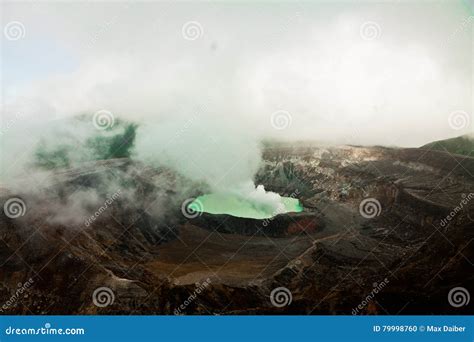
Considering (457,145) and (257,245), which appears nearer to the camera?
(457,145)

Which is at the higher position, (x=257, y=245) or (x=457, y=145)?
(x=457, y=145)

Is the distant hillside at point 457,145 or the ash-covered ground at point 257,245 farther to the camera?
the distant hillside at point 457,145

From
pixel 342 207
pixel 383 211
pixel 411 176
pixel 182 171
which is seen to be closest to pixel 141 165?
pixel 182 171

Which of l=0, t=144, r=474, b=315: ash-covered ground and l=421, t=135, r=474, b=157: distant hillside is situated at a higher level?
l=421, t=135, r=474, b=157: distant hillside

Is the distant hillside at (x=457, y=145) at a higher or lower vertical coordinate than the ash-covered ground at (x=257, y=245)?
higher
